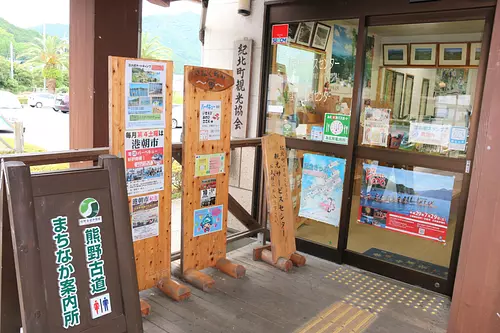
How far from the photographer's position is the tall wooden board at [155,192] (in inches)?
106

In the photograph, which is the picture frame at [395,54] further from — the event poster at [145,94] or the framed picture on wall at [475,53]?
the event poster at [145,94]

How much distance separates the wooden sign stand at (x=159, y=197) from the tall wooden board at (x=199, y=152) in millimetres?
190

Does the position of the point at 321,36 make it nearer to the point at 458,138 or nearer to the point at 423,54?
the point at 423,54

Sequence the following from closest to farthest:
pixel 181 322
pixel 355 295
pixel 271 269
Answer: pixel 181 322, pixel 355 295, pixel 271 269

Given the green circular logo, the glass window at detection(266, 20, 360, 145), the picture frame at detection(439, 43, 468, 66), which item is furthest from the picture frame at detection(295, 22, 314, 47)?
the green circular logo

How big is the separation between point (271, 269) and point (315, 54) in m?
2.25

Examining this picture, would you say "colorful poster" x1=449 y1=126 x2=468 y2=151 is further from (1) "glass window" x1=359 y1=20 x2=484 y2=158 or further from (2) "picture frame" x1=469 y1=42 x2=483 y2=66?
(2) "picture frame" x1=469 y1=42 x2=483 y2=66

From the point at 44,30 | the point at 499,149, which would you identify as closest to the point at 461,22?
the point at 499,149

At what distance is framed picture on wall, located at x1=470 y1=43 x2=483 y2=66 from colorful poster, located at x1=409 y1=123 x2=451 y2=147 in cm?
55

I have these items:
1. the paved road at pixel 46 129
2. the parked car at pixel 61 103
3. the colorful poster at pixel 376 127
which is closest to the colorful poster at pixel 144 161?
the colorful poster at pixel 376 127

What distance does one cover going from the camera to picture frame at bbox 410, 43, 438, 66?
351cm

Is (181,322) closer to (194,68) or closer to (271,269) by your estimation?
(271,269)

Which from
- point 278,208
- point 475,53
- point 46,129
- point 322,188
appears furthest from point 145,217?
point 46,129

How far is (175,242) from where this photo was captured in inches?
200
